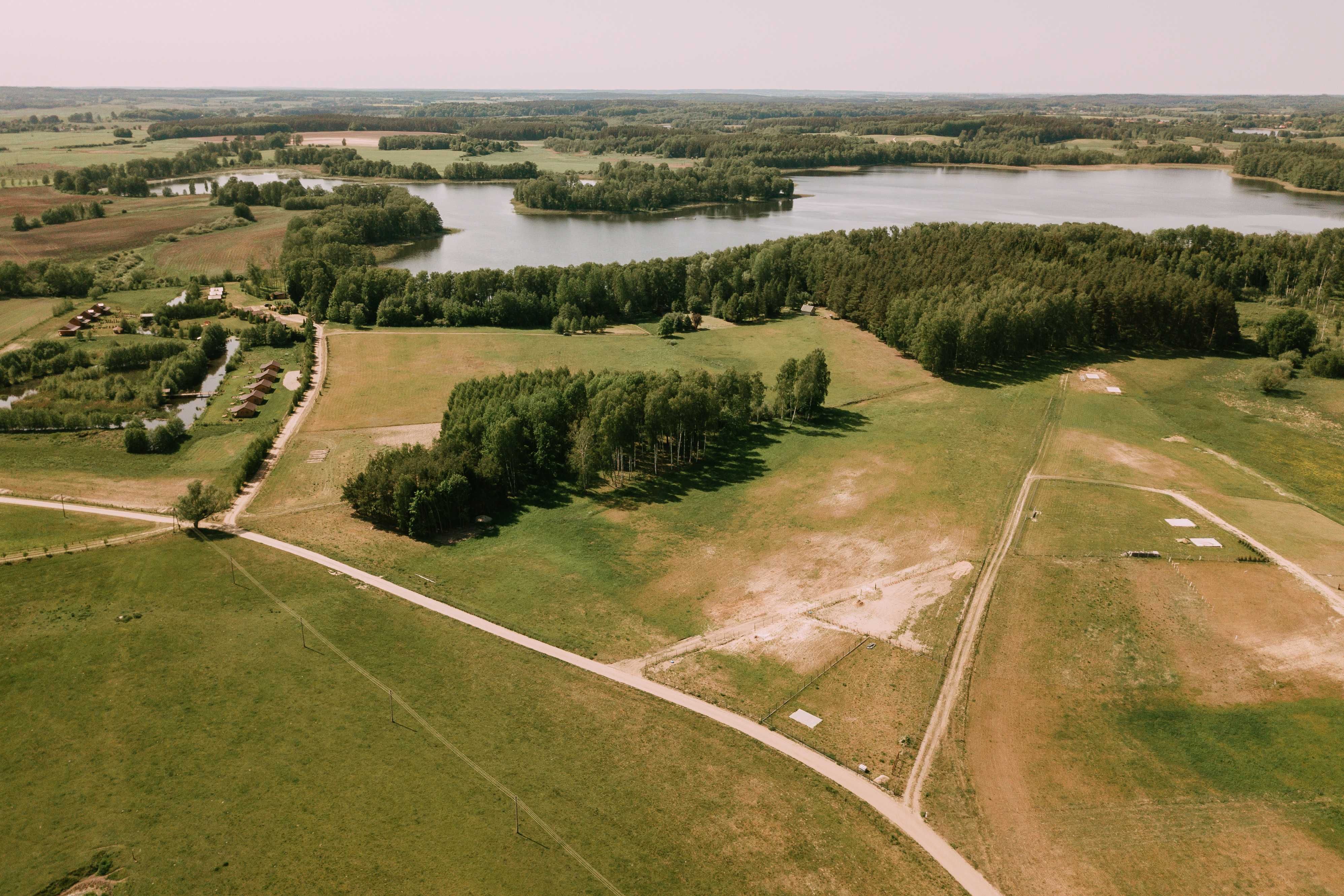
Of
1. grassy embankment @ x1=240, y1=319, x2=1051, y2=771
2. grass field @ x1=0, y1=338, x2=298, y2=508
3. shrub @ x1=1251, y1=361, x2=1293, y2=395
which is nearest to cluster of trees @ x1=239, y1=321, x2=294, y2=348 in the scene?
grassy embankment @ x1=240, y1=319, x2=1051, y2=771

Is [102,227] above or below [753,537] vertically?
above

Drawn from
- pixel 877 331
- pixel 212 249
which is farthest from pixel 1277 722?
pixel 212 249

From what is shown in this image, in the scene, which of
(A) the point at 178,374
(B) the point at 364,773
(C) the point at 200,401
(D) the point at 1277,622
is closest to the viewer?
(B) the point at 364,773

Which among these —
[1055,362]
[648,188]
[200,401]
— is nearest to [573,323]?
[200,401]

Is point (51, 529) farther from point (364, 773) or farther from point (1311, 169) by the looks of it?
point (1311, 169)

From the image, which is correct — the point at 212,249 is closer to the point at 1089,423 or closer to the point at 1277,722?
the point at 1089,423
